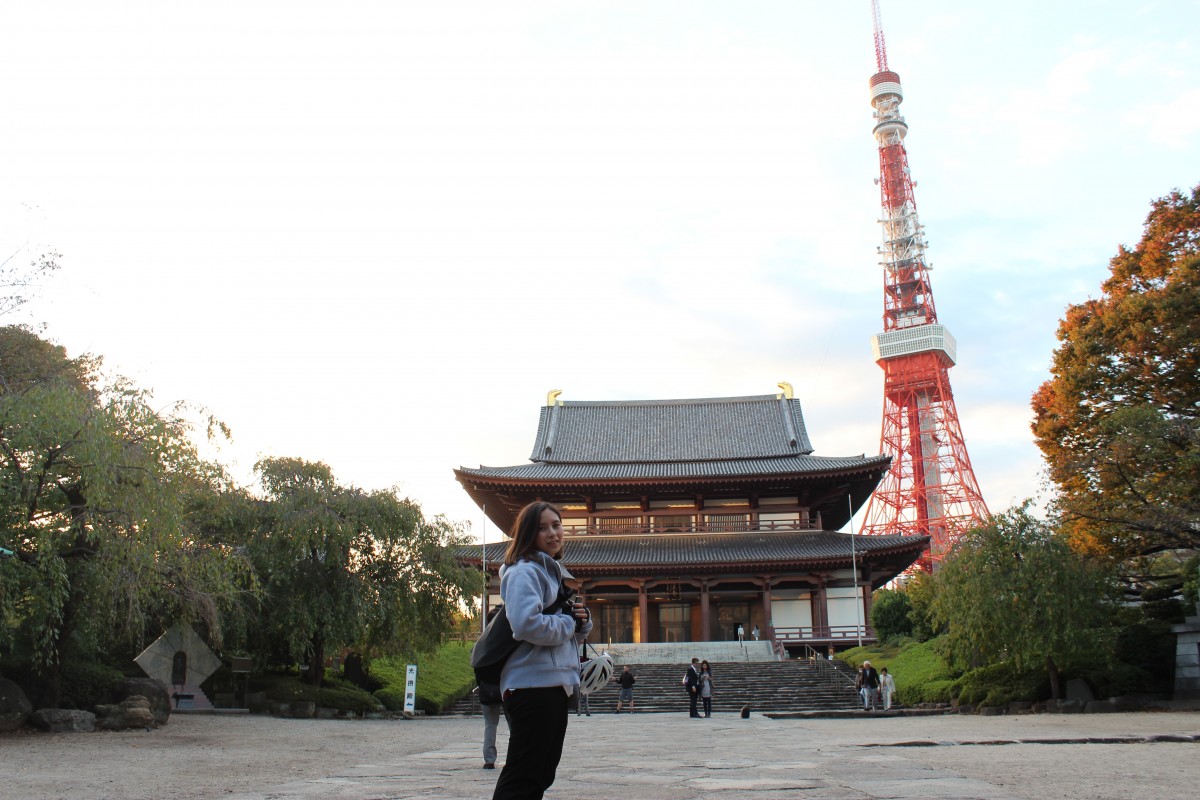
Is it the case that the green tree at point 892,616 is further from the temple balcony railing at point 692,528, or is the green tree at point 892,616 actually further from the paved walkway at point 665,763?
the paved walkway at point 665,763

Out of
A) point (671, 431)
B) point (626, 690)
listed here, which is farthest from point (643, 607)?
point (671, 431)

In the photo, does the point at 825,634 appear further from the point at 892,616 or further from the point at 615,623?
the point at 615,623

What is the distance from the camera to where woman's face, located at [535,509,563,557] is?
398cm

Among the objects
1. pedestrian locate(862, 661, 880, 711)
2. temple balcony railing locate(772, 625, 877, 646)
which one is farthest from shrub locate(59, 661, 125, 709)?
temple balcony railing locate(772, 625, 877, 646)

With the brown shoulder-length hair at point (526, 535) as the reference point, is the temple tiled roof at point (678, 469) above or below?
above

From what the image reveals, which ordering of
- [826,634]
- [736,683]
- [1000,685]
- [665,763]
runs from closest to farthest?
1. [665,763]
2. [1000,685]
3. [736,683]
4. [826,634]

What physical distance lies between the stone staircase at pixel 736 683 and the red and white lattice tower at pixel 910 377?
2860 centimetres

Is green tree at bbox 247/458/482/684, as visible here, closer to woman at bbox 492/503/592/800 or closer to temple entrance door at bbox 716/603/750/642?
temple entrance door at bbox 716/603/750/642

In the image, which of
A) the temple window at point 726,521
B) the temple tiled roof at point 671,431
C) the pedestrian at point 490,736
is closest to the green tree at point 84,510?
the pedestrian at point 490,736

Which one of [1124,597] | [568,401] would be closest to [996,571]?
[1124,597]

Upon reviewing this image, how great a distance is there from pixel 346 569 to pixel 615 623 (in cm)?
1776

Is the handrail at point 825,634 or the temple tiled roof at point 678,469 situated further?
the temple tiled roof at point 678,469

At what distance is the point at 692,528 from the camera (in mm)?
37938

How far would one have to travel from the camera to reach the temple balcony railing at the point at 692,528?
3769 cm
